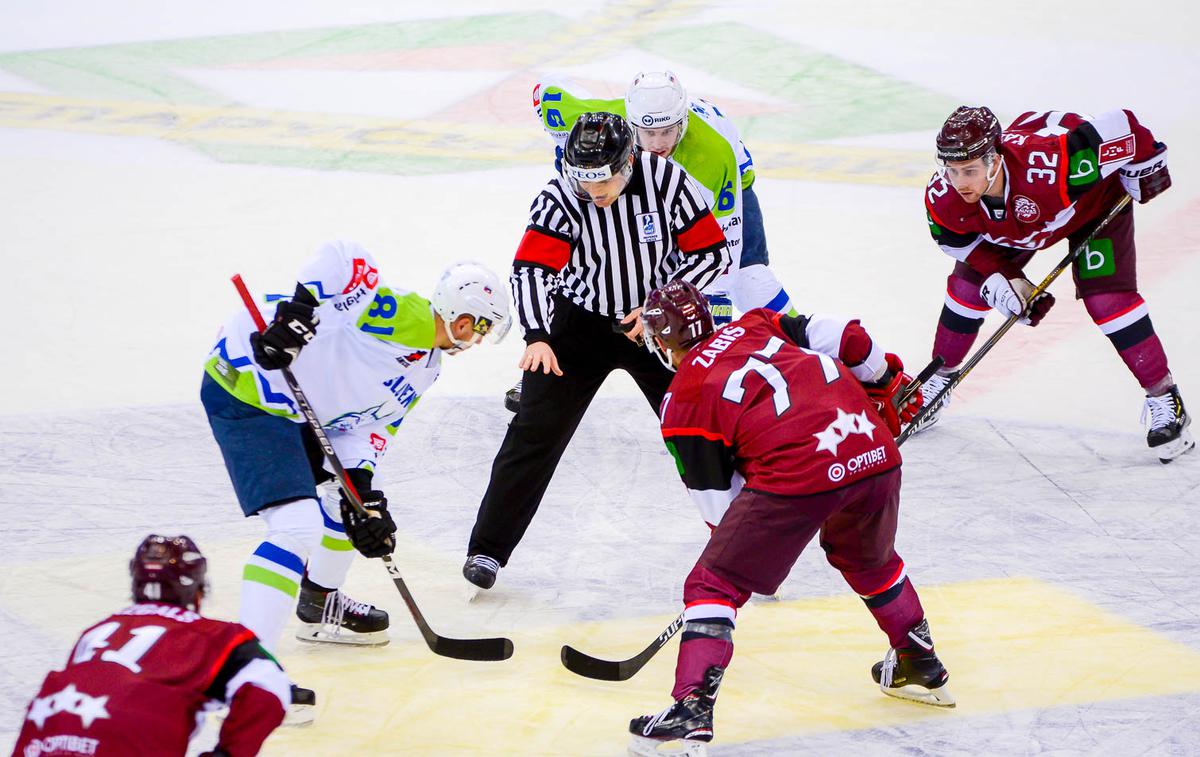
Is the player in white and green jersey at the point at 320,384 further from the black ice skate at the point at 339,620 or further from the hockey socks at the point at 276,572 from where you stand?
the black ice skate at the point at 339,620

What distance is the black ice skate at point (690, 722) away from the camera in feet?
10.3

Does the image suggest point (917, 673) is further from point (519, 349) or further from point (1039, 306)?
point (519, 349)

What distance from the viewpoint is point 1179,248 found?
21.9 ft

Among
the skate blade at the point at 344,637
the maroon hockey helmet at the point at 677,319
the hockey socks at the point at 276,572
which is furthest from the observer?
the skate blade at the point at 344,637

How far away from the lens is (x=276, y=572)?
10.8 ft

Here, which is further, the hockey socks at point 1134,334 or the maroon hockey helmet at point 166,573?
the hockey socks at point 1134,334

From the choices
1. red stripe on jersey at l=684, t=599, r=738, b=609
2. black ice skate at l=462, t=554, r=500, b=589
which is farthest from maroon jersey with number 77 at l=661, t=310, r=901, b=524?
black ice skate at l=462, t=554, r=500, b=589

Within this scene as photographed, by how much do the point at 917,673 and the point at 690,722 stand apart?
67cm

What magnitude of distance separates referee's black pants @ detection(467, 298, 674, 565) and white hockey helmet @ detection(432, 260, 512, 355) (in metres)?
0.60

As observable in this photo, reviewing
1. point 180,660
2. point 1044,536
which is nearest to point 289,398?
point 180,660

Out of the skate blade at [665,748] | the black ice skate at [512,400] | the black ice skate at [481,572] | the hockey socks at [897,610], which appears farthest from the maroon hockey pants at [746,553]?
the black ice skate at [512,400]

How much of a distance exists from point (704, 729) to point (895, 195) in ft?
15.8

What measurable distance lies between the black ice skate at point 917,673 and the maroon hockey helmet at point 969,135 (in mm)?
1727

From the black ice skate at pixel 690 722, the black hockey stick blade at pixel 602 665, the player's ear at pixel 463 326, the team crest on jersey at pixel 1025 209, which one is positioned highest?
the player's ear at pixel 463 326
